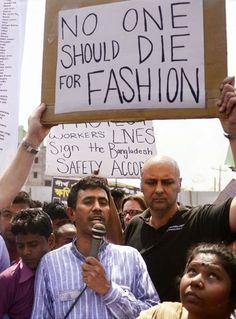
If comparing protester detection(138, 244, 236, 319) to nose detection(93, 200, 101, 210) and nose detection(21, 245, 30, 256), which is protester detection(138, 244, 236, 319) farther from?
nose detection(21, 245, 30, 256)

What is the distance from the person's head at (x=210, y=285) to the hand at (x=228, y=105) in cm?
51

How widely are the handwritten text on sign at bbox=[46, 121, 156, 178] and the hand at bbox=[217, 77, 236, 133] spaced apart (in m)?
2.99

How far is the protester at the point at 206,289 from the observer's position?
2092 mm

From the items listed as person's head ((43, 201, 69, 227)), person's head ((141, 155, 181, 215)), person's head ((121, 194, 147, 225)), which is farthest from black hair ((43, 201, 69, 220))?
person's head ((141, 155, 181, 215))

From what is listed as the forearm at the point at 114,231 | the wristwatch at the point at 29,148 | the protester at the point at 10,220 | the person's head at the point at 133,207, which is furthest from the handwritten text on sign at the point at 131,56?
the person's head at the point at 133,207

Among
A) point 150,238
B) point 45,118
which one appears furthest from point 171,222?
point 45,118

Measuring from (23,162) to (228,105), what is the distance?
1.02 metres

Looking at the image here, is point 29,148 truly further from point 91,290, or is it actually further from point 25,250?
point 91,290

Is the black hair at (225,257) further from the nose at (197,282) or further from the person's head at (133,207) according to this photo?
the person's head at (133,207)

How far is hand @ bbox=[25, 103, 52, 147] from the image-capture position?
270cm

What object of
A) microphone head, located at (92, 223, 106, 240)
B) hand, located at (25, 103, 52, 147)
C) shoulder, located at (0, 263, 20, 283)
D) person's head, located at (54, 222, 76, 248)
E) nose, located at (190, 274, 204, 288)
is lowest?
shoulder, located at (0, 263, 20, 283)

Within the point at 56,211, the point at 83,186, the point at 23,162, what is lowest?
the point at 56,211

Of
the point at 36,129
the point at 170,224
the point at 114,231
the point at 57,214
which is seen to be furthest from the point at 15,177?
the point at 57,214

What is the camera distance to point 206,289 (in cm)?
210
